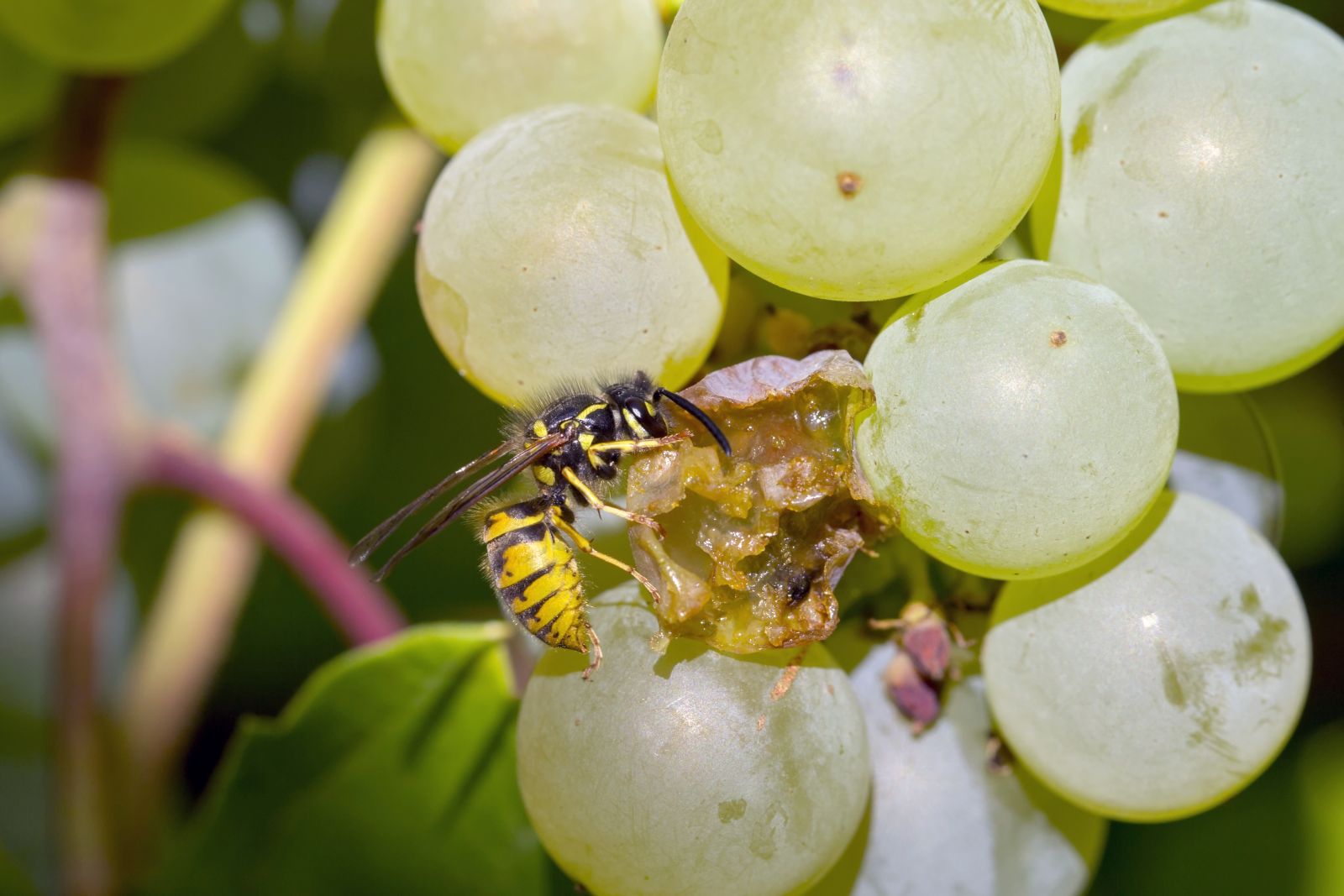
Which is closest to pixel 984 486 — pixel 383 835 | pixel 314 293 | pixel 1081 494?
pixel 1081 494

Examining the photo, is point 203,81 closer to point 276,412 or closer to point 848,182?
point 276,412

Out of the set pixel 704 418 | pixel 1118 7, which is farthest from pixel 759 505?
pixel 1118 7

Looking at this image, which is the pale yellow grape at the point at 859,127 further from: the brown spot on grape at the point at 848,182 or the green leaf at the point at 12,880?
the green leaf at the point at 12,880

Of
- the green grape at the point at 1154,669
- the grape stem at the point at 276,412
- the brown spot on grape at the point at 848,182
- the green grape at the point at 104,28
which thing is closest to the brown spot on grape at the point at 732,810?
the green grape at the point at 1154,669

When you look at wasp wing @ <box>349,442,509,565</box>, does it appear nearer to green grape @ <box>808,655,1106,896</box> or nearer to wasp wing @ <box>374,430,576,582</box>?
wasp wing @ <box>374,430,576,582</box>

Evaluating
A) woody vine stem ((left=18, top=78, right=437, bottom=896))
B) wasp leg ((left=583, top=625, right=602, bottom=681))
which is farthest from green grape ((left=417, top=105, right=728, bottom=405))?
woody vine stem ((left=18, top=78, right=437, bottom=896))
